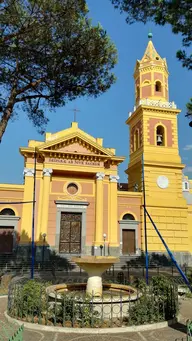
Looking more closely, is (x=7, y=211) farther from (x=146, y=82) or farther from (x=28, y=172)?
(x=146, y=82)

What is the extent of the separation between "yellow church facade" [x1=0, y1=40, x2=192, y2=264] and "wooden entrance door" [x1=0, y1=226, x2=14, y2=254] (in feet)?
0.23

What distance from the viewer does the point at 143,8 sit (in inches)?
357

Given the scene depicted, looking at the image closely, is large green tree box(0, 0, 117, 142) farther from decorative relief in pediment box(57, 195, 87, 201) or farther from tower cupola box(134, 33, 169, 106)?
tower cupola box(134, 33, 169, 106)

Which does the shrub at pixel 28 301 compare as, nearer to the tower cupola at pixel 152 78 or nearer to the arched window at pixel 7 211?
the arched window at pixel 7 211

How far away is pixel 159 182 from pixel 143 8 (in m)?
16.7

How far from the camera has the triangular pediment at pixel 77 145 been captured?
22.4m

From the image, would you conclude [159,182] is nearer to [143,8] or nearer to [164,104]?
[164,104]

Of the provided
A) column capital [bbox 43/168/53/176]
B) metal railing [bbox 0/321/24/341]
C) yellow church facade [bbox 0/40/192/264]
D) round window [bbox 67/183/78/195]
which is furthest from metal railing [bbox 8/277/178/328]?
round window [bbox 67/183/78/195]

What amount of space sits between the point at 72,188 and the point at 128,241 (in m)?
6.23

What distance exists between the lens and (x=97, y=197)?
22.6 metres

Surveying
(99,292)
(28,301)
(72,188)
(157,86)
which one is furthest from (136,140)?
(28,301)

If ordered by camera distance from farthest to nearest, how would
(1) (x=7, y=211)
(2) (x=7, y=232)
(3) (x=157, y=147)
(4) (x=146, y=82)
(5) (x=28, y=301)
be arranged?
(4) (x=146, y=82)
(3) (x=157, y=147)
(1) (x=7, y=211)
(2) (x=7, y=232)
(5) (x=28, y=301)

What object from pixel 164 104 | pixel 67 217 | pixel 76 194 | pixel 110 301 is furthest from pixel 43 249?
pixel 164 104

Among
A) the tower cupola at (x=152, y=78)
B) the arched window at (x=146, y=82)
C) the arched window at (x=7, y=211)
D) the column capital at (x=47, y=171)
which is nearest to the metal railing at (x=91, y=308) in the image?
the arched window at (x=7, y=211)
